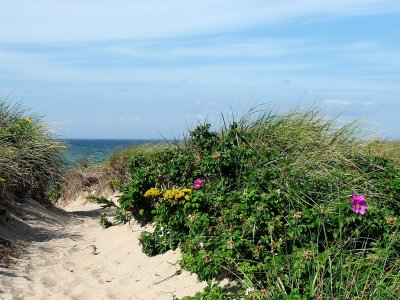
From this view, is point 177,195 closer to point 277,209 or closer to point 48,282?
point 277,209

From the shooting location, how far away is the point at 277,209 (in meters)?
5.70

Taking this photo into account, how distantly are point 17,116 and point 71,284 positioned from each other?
5.56 metres

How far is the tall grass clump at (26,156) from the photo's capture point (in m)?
9.30

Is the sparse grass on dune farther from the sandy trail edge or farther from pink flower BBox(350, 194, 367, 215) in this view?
the sandy trail edge

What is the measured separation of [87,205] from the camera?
43.5 ft

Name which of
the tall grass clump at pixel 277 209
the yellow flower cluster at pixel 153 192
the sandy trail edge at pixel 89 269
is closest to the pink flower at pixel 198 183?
the tall grass clump at pixel 277 209

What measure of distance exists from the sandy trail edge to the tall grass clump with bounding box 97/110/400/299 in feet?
0.94

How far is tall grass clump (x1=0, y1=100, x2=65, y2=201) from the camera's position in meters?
9.30

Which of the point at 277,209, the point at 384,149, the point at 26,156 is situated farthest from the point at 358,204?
the point at 26,156

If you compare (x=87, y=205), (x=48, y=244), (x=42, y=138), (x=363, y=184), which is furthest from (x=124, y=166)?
(x=363, y=184)

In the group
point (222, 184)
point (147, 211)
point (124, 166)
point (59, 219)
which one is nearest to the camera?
point (222, 184)

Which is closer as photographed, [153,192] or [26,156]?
[153,192]

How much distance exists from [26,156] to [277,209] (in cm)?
577

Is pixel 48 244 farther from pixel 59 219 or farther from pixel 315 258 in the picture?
pixel 315 258
